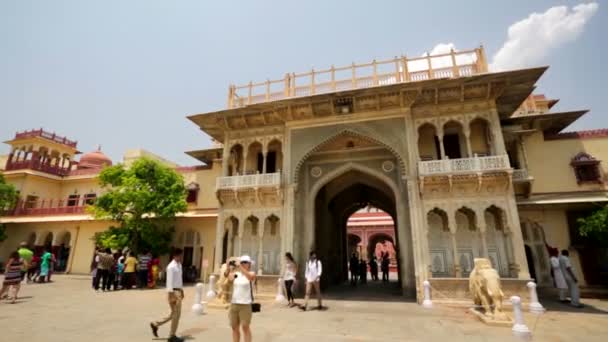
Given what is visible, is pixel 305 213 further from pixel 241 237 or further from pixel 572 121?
pixel 572 121

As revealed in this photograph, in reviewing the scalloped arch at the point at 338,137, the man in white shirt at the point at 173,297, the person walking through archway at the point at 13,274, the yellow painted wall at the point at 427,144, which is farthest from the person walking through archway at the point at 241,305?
the yellow painted wall at the point at 427,144

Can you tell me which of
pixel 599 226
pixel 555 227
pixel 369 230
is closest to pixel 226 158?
pixel 599 226

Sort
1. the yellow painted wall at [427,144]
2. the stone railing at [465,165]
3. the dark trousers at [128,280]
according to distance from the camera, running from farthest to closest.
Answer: the dark trousers at [128,280], the yellow painted wall at [427,144], the stone railing at [465,165]

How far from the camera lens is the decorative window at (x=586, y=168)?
12467mm

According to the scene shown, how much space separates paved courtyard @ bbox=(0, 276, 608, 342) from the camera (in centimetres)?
584

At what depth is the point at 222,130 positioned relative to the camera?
14617mm

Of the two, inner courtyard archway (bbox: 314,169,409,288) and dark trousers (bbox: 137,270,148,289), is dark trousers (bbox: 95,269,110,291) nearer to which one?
dark trousers (bbox: 137,270,148,289)

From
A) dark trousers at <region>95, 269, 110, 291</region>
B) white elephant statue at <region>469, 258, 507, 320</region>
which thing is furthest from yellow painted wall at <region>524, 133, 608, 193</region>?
dark trousers at <region>95, 269, 110, 291</region>

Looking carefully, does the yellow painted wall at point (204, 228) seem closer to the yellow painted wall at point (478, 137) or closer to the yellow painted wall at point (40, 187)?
the yellow painted wall at point (40, 187)

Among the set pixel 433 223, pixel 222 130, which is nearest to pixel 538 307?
pixel 433 223

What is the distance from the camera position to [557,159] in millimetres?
13070

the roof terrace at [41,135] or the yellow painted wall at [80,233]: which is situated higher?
the roof terrace at [41,135]

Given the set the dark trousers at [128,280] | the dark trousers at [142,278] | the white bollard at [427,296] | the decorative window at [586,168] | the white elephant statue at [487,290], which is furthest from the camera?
the dark trousers at [142,278]

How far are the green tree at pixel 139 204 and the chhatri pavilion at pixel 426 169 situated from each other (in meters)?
3.64
